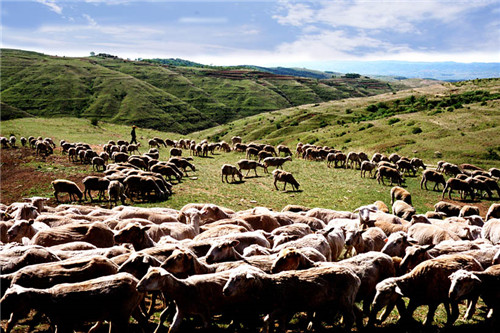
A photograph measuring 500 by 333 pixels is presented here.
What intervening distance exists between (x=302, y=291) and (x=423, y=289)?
282cm

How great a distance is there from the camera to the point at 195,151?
1818 inches

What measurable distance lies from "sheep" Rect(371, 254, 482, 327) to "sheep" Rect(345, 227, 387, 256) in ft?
9.08

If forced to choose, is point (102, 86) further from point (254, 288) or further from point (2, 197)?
point (254, 288)

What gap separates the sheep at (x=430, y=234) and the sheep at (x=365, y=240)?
6.05ft

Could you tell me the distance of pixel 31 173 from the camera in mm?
26141

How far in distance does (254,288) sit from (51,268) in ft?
14.3

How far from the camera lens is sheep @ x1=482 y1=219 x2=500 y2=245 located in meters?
12.6

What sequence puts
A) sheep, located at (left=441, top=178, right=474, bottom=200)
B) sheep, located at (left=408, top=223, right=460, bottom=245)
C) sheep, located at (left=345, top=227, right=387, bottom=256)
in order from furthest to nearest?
sheep, located at (left=441, top=178, right=474, bottom=200)
sheep, located at (left=408, top=223, right=460, bottom=245)
sheep, located at (left=345, top=227, right=387, bottom=256)

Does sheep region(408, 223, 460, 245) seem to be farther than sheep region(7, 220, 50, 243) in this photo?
Yes

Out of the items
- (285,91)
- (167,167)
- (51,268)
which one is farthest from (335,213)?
(285,91)

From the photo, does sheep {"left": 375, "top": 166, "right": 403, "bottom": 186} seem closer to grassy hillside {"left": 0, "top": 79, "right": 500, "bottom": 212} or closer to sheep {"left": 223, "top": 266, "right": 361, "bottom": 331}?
grassy hillside {"left": 0, "top": 79, "right": 500, "bottom": 212}

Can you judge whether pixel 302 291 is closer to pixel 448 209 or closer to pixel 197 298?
pixel 197 298

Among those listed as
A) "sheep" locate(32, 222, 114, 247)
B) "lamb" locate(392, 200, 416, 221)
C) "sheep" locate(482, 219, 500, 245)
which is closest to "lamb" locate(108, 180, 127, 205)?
"sheep" locate(32, 222, 114, 247)

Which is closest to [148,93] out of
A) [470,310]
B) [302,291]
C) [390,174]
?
[390,174]
